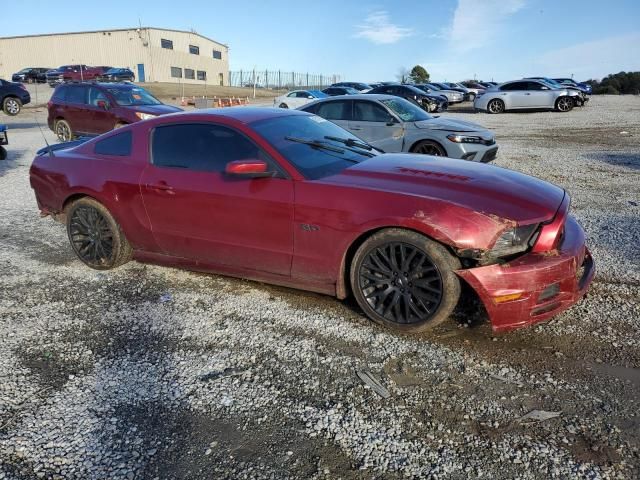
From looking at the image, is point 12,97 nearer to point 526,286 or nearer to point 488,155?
point 488,155

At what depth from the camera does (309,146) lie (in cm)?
403

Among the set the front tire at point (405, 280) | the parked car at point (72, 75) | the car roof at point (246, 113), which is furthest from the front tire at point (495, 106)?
the parked car at point (72, 75)

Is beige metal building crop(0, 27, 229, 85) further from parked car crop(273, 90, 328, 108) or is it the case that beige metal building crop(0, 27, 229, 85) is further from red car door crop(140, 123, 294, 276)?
red car door crop(140, 123, 294, 276)

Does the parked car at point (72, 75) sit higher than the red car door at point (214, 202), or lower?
higher

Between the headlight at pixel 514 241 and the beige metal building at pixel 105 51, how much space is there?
61.9m

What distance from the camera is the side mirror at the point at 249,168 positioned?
3540 millimetres

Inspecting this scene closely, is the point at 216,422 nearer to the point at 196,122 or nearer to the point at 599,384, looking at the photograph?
the point at 599,384

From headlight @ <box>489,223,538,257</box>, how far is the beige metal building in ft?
203

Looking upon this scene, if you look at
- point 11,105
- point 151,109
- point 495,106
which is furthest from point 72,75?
point 151,109

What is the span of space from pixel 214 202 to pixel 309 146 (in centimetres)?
91

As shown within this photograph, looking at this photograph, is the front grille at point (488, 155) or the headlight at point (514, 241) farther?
the front grille at point (488, 155)

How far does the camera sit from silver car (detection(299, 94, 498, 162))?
8.38 metres

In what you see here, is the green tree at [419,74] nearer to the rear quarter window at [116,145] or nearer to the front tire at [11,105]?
the front tire at [11,105]

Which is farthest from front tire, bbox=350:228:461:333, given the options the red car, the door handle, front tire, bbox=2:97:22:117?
front tire, bbox=2:97:22:117
